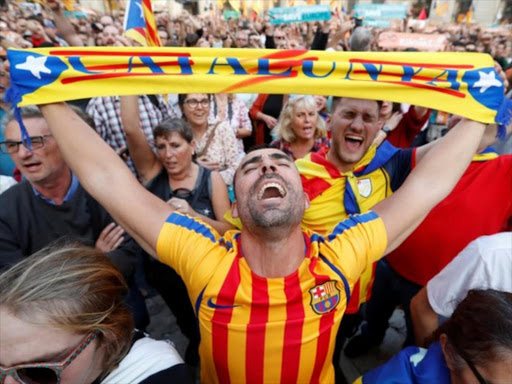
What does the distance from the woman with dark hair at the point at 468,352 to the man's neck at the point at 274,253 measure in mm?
631

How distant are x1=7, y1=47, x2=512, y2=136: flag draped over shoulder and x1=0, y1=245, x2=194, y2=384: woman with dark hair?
2.46ft

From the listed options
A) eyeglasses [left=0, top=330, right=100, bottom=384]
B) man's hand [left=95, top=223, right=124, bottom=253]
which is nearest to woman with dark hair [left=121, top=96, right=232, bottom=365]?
man's hand [left=95, top=223, right=124, bottom=253]

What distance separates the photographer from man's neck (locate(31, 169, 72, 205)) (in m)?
1.84

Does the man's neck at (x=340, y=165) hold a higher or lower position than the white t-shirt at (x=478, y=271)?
higher

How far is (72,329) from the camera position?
3.58ft

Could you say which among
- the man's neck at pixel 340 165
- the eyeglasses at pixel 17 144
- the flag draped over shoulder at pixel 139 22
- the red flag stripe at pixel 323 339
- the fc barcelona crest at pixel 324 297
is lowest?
the red flag stripe at pixel 323 339

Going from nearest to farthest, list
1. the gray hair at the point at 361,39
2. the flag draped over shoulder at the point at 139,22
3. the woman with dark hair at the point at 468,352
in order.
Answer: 1. the woman with dark hair at the point at 468,352
2. the flag draped over shoulder at the point at 139,22
3. the gray hair at the point at 361,39

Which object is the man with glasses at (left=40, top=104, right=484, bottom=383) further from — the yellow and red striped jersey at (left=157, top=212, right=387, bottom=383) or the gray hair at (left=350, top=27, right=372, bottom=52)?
the gray hair at (left=350, top=27, right=372, bottom=52)

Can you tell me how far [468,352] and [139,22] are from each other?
243cm

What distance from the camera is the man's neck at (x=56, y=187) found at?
72.5 inches

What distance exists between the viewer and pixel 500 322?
46.4 inches

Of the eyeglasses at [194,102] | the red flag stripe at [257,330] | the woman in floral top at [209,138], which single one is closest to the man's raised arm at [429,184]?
the red flag stripe at [257,330]

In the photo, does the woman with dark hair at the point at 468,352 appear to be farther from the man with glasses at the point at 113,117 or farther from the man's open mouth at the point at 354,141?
the man with glasses at the point at 113,117

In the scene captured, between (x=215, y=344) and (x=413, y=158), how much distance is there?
5.05ft
